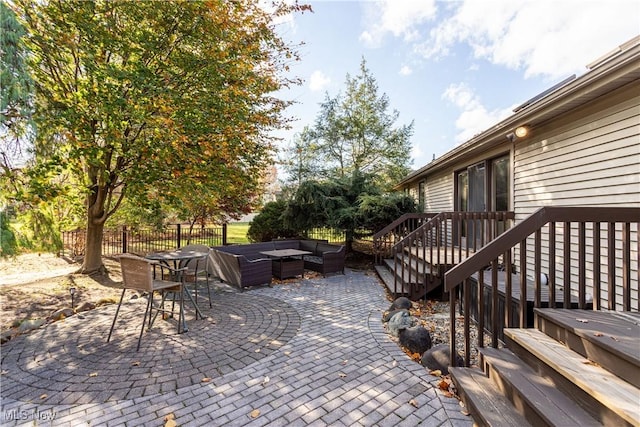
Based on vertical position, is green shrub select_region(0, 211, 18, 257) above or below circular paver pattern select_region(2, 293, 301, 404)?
above

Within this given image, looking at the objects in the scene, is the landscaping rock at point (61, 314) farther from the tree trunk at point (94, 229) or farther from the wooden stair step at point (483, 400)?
the wooden stair step at point (483, 400)

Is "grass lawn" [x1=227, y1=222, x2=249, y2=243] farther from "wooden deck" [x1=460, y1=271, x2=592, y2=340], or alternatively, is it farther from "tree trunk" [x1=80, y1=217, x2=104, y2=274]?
"wooden deck" [x1=460, y1=271, x2=592, y2=340]

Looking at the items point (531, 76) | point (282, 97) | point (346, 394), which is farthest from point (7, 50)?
point (531, 76)

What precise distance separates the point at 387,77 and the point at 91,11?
15384 millimetres

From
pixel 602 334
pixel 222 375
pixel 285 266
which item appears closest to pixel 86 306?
pixel 222 375

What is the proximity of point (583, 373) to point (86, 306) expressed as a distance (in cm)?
652

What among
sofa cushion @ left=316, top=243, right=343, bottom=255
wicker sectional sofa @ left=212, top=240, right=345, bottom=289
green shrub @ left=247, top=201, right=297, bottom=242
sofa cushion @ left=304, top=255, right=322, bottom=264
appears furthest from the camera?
green shrub @ left=247, top=201, right=297, bottom=242

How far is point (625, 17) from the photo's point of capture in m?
4.41

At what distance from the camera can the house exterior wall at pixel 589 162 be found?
3311mm

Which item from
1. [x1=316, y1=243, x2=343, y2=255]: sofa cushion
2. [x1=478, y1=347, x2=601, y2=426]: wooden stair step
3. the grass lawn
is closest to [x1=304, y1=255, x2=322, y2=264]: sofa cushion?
[x1=316, y1=243, x2=343, y2=255]: sofa cushion

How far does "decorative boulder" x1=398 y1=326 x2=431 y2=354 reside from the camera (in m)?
3.38

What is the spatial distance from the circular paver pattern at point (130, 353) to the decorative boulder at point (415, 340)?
1.48 m

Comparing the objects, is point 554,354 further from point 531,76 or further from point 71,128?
point 531,76

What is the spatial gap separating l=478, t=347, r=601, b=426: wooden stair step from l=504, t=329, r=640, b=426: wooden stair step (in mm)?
127
